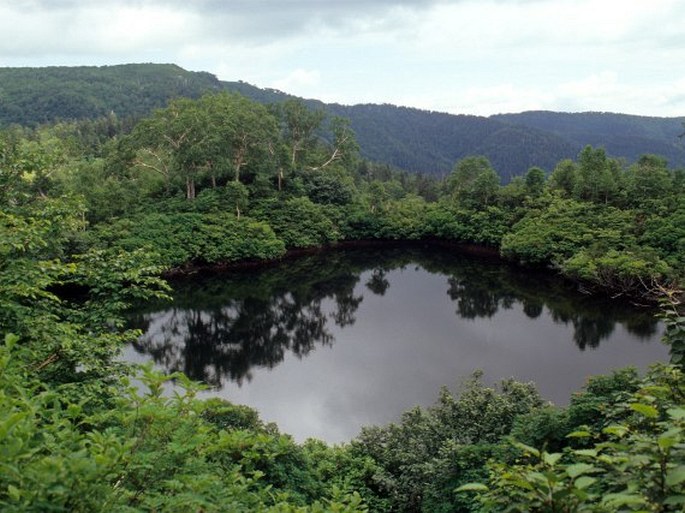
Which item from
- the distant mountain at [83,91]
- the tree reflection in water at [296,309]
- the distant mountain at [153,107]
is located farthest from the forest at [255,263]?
the distant mountain at [153,107]

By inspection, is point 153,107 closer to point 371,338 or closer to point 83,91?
point 83,91

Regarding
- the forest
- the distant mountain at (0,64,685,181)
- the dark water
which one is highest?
the distant mountain at (0,64,685,181)

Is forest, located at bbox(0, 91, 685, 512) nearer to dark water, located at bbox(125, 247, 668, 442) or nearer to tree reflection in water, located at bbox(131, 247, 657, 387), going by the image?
tree reflection in water, located at bbox(131, 247, 657, 387)

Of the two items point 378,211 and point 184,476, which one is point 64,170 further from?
point 184,476

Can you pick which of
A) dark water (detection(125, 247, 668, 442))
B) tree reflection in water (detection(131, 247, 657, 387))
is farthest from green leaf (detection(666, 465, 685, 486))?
tree reflection in water (detection(131, 247, 657, 387))

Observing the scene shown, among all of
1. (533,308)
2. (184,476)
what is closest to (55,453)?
(184,476)

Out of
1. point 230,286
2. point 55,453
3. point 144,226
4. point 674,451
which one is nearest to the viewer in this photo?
point 674,451
